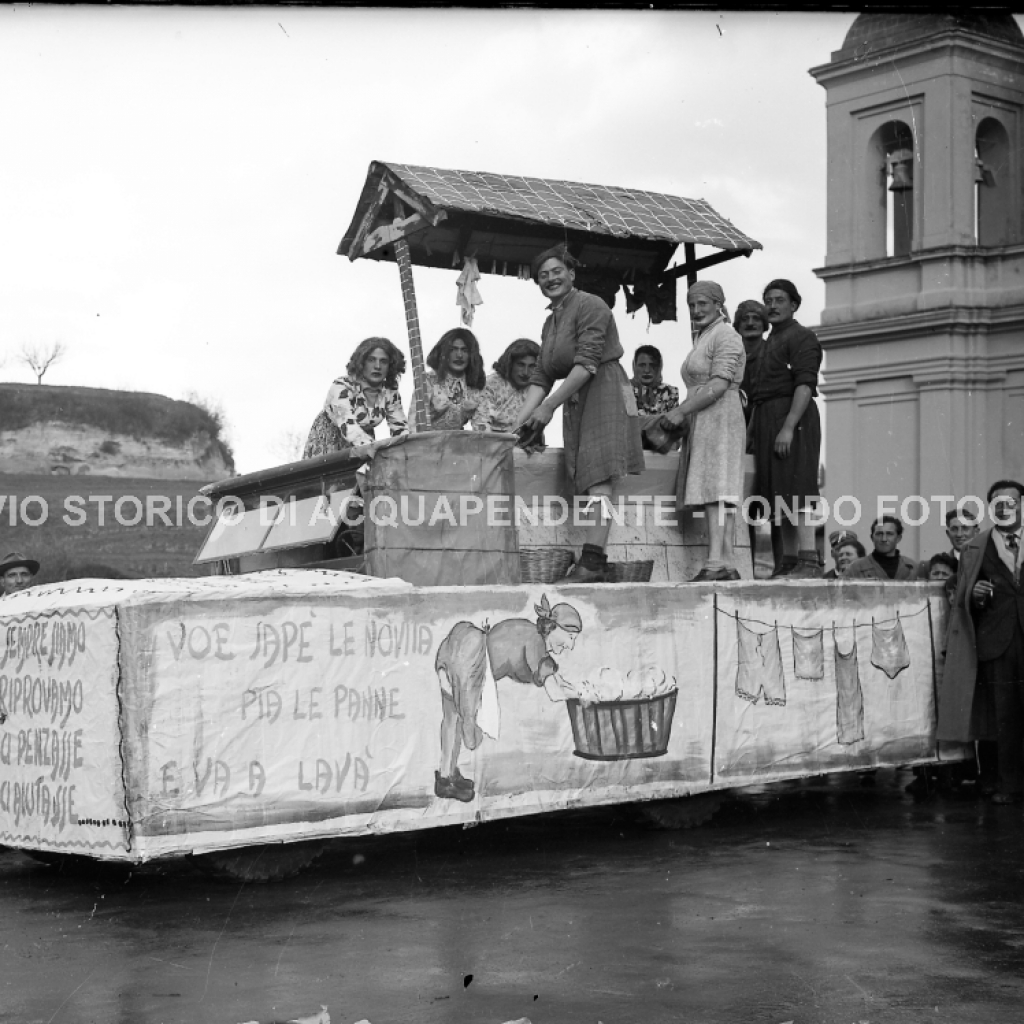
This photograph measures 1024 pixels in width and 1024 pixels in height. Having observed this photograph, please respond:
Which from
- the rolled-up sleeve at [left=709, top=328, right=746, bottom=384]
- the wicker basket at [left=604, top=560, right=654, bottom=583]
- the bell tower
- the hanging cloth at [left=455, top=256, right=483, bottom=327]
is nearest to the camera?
the wicker basket at [left=604, top=560, right=654, bottom=583]

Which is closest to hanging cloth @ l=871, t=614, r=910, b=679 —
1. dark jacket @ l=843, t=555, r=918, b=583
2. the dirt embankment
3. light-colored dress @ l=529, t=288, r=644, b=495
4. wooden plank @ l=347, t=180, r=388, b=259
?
dark jacket @ l=843, t=555, r=918, b=583

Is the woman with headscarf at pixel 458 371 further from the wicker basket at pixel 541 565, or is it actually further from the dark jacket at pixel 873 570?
the dark jacket at pixel 873 570

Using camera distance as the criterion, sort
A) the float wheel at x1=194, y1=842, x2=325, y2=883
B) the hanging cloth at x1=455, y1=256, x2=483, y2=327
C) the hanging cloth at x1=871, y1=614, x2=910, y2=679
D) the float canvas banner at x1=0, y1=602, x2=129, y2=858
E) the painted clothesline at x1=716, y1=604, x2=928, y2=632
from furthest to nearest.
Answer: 1. the hanging cloth at x1=455, y1=256, x2=483, y2=327
2. the hanging cloth at x1=871, y1=614, x2=910, y2=679
3. the painted clothesline at x1=716, y1=604, x2=928, y2=632
4. the float wheel at x1=194, y1=842, x2=325, y2=883
5. the float canvas banner at x1=0, y1=602, x2=129, y2=858

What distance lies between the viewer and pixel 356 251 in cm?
945

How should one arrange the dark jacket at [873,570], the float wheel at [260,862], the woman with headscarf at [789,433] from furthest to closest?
the dark jacket at [873,570]
the woman with headscarf at [789,433]
the float wheel at [260,862]

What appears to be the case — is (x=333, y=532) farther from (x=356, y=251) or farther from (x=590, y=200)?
(x=590, y=200)

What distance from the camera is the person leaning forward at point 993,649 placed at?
9.55 m

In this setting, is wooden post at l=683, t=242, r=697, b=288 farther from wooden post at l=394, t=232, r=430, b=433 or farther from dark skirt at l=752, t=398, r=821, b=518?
wooden post at l=394, t=232, r=430, b=433

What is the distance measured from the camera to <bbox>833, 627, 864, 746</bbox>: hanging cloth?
920 cm

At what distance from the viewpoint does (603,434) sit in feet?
28.4

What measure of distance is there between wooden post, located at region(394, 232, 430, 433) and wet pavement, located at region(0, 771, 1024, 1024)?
2398 millimetres

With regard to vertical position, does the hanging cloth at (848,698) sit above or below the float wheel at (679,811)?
above

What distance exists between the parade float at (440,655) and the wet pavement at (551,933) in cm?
33

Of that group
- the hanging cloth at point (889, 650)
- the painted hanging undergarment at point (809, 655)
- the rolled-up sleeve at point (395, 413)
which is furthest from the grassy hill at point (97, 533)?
the hanging cloth at point (889, 650)
